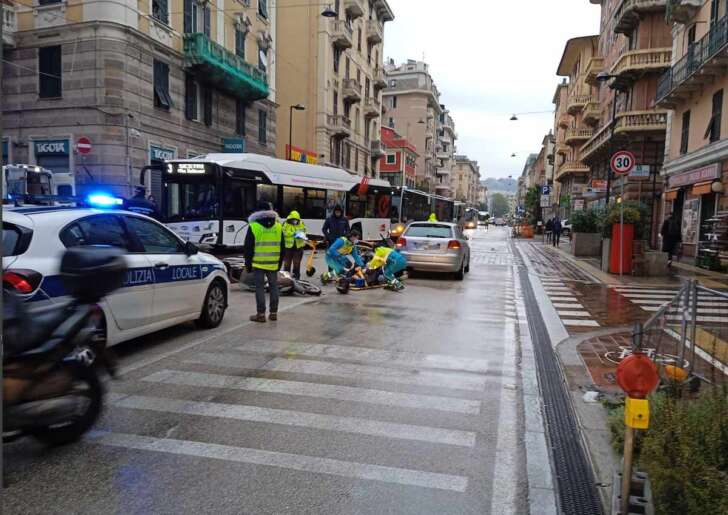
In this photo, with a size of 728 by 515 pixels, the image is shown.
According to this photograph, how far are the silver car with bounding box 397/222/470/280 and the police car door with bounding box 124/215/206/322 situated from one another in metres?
7.75

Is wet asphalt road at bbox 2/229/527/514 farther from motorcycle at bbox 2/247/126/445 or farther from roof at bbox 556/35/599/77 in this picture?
roof at bbox 556/35/599/77

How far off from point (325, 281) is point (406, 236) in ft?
9.34

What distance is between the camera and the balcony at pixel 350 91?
47.1 m

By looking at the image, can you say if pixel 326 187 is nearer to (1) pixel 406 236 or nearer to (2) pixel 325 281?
(1) pixel 406 236

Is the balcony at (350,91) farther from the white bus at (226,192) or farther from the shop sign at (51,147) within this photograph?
the shop sign at (51,147)

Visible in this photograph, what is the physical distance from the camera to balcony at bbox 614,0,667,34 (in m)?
31.2

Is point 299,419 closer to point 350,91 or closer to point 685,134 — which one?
point 685,134

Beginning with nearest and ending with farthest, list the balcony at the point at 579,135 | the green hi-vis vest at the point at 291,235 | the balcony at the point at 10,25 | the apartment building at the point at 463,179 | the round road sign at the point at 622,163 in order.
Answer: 1. the green hi-vis vest at the point at 291,235
2. the round road sign at the point at 622,163
3. the balcony at the point at 10,25
4. the balcony at the point at 579,135
5. the apartment building at the point at 463,179

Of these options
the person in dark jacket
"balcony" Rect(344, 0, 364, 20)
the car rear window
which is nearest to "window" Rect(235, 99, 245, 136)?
the person in dark jacket

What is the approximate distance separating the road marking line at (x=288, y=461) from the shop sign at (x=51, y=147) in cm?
2221

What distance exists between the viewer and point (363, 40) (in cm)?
5253

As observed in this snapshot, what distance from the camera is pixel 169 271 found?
22.5ft

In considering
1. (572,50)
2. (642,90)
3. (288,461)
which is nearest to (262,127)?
(642,90)

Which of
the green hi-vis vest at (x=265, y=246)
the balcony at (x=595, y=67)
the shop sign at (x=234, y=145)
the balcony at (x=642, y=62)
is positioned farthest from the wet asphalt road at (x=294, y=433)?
the balcony at (x=595, y=67)
